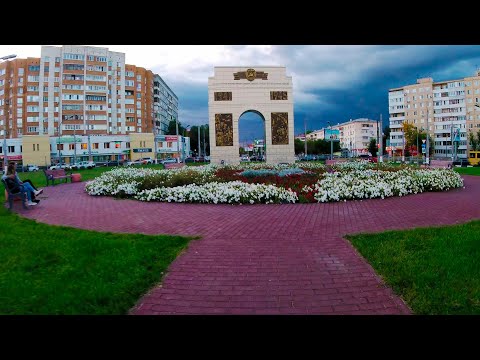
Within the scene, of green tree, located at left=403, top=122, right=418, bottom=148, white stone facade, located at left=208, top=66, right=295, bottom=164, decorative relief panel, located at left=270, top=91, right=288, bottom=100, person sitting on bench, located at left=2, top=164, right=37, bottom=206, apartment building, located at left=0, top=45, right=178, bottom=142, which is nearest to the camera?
person sitting on bench, located at left=2, top=164, right=37, bottom=206

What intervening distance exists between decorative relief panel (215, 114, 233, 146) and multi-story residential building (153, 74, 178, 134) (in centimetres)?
6146

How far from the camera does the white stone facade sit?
3186 cm

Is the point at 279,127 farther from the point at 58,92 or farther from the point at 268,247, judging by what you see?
the point at 58,92

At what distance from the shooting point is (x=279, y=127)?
106ft

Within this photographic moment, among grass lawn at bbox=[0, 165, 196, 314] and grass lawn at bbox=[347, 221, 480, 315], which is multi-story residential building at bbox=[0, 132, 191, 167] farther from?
grass lawn at bbox=[347, 221, 480, 315]

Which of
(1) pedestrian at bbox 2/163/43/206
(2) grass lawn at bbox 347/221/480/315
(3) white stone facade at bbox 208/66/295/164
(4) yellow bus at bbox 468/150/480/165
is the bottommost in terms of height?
(2) grass lawn at bbox 347/221/480/315

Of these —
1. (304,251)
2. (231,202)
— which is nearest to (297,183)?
(231,202)

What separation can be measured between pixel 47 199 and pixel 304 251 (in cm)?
1047

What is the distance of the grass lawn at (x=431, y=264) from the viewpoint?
351 centimetres

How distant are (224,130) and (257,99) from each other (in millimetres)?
4673

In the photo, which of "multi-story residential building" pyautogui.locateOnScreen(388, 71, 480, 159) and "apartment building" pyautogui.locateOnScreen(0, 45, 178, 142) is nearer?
"apartment building" pyautogui.locateOnScreen(0, 45, 178, 142)

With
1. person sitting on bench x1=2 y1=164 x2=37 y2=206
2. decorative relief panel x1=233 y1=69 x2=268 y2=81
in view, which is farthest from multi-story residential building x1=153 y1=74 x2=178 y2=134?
person sitting on bench x1=2 y1=164 x2=37 y2=206

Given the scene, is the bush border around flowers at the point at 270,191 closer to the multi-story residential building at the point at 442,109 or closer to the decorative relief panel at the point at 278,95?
the decorative relief panel at the point at 278,95
